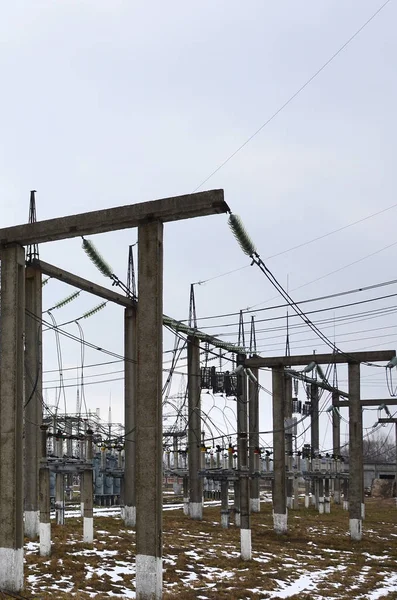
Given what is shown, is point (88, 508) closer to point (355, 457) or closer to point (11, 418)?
point (11, 418)

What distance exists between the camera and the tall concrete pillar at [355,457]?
3183 cm

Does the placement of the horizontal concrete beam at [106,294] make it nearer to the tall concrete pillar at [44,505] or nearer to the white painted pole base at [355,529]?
the tall concrete pillar at [44,505]

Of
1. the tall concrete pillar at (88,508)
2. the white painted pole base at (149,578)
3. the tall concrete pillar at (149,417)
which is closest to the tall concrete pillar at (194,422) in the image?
the tall concrete pillar at (88,508)

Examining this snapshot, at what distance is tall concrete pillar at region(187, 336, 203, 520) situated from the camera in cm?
3513

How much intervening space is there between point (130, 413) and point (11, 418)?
1306 centimetres

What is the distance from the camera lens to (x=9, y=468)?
17.4m

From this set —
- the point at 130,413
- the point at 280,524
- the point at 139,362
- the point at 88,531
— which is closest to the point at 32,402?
the point at 88,531

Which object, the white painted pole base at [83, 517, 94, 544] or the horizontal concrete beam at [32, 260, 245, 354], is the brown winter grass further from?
the horizontal concrete beam at [32, 260, 245, 354]

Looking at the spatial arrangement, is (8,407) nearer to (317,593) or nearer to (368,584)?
(317,593)

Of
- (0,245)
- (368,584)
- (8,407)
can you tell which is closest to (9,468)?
(8,407)

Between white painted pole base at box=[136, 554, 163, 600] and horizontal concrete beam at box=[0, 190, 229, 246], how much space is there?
7.10m

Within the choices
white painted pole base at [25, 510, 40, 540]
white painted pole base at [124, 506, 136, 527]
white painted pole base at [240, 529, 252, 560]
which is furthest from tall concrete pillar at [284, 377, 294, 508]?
white painted pole base at [25, 510, 40, 540]

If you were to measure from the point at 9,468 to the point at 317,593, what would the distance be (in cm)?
812

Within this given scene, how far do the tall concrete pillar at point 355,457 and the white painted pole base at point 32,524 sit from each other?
13.4 meters
